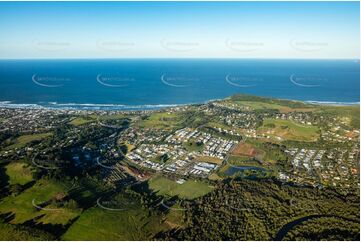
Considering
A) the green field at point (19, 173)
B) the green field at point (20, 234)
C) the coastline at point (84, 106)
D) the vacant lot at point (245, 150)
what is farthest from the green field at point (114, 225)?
the coastline at point (84, 106)

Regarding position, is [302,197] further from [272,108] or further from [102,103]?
[102,103]

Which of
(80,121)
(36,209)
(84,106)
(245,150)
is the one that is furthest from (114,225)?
(84,106)

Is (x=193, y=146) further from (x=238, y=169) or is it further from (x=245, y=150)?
(x=238, y=169)

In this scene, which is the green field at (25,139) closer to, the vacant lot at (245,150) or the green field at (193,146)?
the green field at (193,146)

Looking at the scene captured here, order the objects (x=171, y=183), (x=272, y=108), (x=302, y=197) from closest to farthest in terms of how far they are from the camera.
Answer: (x=302, y=197)
(x=171, y=183)
(x=272, y=108)

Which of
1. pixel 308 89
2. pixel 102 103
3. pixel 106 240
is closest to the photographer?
pixel 106 240

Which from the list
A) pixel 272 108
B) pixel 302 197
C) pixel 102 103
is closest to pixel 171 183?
pixel 302 197
